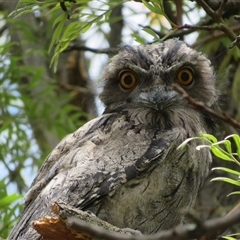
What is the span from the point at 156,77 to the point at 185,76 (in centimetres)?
22

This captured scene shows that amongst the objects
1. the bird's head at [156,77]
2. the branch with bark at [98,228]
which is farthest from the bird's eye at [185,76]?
the branch with bark at [98,228]

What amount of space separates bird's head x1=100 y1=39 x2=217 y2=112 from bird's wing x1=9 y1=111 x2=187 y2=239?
14 centimetres

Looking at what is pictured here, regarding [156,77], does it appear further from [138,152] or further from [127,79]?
[138,152]

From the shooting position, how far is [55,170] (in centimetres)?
279

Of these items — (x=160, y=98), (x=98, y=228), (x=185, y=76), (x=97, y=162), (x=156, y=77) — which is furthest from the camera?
(x=185, y=76)

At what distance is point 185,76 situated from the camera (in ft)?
9.97

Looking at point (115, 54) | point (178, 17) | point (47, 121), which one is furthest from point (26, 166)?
point (178, 17)

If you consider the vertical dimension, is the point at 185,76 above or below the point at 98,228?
above

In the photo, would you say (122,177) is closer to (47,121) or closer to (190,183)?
(190,183)

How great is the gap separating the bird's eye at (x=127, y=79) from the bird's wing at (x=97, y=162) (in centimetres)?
17

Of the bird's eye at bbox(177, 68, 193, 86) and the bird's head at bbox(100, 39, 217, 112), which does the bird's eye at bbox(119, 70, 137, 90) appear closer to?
the bird's head at bbox(100, 39, 217, 112)

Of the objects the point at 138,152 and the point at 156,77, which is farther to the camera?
the point at 156,77

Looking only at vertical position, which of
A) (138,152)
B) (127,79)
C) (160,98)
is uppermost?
(127,79)

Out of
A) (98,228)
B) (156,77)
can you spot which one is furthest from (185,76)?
(98,228)
